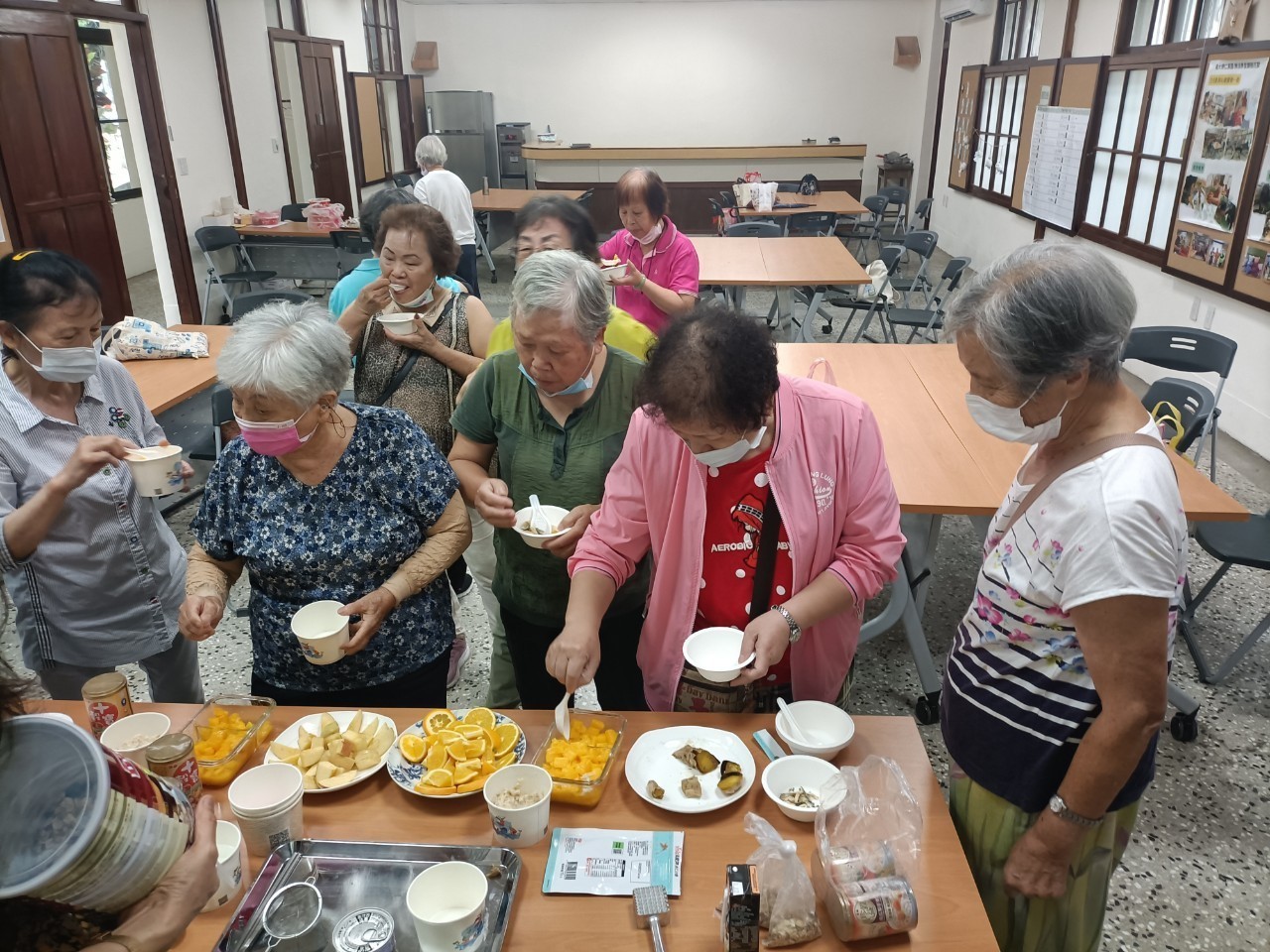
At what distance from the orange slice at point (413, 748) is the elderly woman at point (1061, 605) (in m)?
0.91

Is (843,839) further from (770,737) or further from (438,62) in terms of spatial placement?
(438,62)

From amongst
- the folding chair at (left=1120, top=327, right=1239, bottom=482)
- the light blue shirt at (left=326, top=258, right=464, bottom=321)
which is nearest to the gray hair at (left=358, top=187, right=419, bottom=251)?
the light blue shirt at (left=326, top=258, right=464, bottom=321)

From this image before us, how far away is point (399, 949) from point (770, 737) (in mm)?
679

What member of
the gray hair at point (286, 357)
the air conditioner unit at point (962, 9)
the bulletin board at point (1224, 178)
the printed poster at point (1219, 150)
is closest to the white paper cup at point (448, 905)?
the gray hair at point (286, 357)

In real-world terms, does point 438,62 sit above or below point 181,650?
above

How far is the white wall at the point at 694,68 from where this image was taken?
12266 mm

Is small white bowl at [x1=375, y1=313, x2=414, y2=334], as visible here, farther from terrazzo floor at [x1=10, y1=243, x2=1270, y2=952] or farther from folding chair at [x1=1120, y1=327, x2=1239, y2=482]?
folding chair at [x1=1120, y1=327, x2=1239, y2=482]

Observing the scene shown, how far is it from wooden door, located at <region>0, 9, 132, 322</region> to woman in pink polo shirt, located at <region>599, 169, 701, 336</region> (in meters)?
3.45

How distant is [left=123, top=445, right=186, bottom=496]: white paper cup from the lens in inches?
75.2

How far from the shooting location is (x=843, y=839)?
1.17m

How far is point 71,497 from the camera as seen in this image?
1924 millimetres

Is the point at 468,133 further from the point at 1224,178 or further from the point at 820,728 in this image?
the point at 820,728

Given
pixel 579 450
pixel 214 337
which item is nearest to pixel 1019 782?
pixel 579 450

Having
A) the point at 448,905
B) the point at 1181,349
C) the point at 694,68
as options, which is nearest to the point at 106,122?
the point at 694,68
